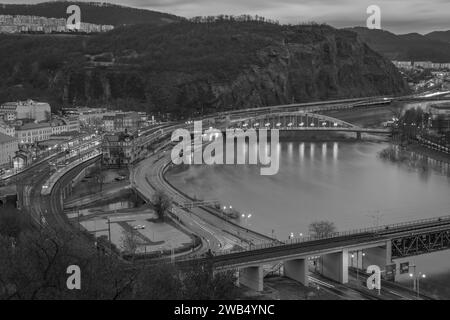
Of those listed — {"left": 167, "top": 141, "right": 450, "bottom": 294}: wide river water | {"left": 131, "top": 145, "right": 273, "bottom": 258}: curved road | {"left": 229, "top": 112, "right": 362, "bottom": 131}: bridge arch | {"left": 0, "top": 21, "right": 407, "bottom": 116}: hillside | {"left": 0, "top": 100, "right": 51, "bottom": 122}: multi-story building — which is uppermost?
{"left": 0, "top": 21, "right": 407, "bottom": 116}: hillside

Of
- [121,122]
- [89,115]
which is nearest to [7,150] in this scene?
[121,122]

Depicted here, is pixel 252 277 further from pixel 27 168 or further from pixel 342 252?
pixel 27 168

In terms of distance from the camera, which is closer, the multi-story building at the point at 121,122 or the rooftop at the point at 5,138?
the rooftop at the point at 5,138

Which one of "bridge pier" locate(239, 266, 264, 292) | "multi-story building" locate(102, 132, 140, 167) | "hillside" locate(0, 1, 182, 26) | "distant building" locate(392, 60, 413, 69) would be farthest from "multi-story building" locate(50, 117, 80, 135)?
"distant building" locate(392, 60, 413, 69)

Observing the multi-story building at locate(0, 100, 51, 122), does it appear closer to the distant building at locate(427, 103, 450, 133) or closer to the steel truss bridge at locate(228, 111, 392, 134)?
the steel truss bridge at locate(228, 111, 392, 134)

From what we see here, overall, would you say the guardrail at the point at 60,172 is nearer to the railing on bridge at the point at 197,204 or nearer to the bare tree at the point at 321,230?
the railing on bridge at the point at 197,204

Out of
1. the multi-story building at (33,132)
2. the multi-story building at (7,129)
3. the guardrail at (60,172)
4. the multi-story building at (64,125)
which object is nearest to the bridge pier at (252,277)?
the guardrail at (60,172)
